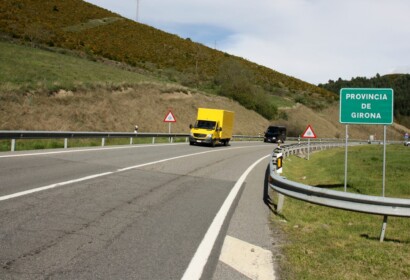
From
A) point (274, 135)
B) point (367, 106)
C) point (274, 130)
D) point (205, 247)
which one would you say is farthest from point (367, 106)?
point (274, 130)

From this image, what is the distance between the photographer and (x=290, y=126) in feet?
231

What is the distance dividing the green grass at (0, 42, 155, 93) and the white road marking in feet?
98.2

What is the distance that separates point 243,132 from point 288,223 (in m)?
49.7

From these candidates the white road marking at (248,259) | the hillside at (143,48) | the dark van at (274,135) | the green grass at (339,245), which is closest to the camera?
the white road marking at (248,259)

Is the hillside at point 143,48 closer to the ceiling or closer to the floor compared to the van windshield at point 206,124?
closer to the ceiling

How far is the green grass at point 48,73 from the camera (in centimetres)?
3600

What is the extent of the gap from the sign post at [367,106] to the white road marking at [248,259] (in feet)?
20.0

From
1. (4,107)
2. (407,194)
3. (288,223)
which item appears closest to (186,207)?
(288,223)

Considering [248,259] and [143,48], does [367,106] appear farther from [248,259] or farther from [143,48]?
[143,48]

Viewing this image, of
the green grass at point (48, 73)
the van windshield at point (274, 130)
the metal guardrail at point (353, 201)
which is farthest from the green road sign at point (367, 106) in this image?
the van windshield at point (274, 130)

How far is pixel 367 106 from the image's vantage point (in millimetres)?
11398

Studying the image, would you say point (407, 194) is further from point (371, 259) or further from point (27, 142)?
point (27, 142)

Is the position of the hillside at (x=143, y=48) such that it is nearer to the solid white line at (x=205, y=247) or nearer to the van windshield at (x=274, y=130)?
the van windshield at (x=274, y=130)

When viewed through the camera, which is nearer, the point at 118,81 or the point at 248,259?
the point at 248,259
